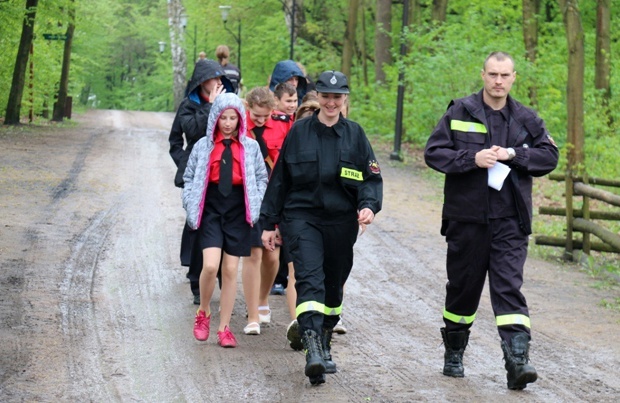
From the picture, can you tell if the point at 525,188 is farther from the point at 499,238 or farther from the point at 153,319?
the point at 153,319

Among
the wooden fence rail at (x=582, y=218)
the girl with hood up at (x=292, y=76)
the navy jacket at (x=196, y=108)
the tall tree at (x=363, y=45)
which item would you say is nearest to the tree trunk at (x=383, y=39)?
the tall tree at (x=363, y=45)

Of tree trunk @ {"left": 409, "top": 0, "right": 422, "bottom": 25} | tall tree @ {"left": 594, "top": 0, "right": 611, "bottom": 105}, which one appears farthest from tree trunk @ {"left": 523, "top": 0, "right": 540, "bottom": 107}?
tree trunk @ {"left": 409, "top": 0, "right": 422, "bottom": 25}

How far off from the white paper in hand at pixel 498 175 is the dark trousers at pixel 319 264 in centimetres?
94

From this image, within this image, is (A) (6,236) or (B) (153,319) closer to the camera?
(B) (153,319)

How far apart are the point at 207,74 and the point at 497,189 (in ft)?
10.3

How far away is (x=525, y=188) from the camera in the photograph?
703 cm

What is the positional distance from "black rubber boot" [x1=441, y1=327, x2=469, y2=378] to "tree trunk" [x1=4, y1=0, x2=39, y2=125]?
2398cm

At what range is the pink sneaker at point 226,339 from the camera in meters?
8.07

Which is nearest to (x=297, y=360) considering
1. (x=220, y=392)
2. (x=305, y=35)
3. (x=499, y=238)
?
(x=220, y=392)

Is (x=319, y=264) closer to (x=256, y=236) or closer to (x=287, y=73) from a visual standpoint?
(x=256, y=236)

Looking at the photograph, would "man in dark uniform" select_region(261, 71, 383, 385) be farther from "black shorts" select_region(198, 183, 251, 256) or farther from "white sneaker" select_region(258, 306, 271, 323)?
"white sneaker" select_region(258, 306, 271, 323)

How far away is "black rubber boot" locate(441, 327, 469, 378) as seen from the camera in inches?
289

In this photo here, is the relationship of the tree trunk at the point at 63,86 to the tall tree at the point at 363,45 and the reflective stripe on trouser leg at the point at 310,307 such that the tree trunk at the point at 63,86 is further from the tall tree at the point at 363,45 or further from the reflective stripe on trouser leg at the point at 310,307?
the reflective stripe on trouser leg at the point at 310,307

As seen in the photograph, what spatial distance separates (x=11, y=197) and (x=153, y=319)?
7353mm
